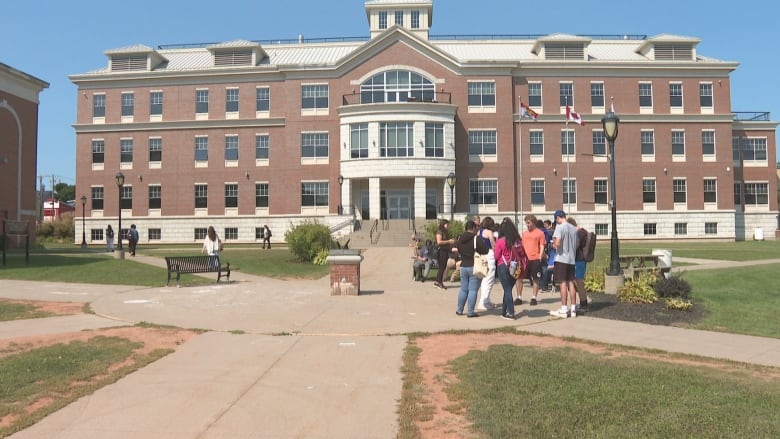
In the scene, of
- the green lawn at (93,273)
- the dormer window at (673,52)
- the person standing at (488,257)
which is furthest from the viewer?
the dormer window at (673,52)

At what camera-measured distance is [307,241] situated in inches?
933

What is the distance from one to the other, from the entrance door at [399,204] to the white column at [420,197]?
228cm

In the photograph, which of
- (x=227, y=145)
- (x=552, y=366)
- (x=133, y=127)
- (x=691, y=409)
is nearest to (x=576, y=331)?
(x=552, y=366)

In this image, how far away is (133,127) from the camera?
44.8 m

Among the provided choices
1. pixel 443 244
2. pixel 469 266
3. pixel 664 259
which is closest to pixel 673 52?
pixel 664 259

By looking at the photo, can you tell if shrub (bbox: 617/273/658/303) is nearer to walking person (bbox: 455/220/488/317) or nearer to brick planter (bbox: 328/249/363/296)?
walking person (bbox: 455/220/488/317)

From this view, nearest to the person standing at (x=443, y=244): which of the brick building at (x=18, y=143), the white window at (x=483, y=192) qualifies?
the white window at (x=483, y=192)

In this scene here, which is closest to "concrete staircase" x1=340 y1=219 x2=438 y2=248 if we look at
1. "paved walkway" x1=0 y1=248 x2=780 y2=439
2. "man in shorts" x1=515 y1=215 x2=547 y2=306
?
"paved walkway" x1=0 y1=248 x2=780 y2=439

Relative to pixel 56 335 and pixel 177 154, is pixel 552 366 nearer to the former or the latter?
pixel 56 335

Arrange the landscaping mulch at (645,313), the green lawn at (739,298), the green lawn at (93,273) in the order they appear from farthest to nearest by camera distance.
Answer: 1. the green lawn at (93,273)
2. the landscaping mulch at (645,313)
3. the green lawn at (739,298)

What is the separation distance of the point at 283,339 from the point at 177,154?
4004 cm

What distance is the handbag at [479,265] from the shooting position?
10.3 metres

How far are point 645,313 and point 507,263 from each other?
9.12 feet

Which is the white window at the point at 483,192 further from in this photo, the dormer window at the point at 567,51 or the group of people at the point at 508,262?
the group of people at the point at 508,262
